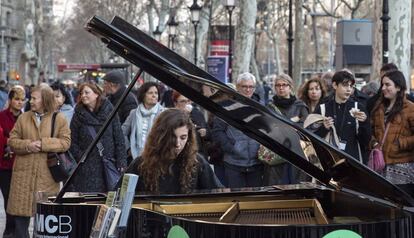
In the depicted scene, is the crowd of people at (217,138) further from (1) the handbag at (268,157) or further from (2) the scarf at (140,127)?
(2) the scarf at (140,127)

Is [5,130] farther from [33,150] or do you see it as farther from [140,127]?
[140,127]

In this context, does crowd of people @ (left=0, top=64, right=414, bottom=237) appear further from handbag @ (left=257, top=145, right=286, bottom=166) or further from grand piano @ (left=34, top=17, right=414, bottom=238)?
grand piano @ (left=34, top=17, right=414, bottom=238)

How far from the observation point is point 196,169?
6.32m

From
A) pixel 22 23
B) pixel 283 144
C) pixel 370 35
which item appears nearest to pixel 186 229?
pixel 283 144

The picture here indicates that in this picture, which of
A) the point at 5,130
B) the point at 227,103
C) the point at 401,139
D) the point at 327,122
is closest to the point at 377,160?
the point at 401,139

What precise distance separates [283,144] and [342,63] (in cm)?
2084

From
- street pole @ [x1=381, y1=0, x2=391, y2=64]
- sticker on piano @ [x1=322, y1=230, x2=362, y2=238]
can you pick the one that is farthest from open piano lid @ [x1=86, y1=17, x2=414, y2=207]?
street pole @ [x1=381, y1=0, x2=391, y2=64]

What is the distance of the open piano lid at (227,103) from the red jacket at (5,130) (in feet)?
15.5

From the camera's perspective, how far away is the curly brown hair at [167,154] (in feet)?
20.2

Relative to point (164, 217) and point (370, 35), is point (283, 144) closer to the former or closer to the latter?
point (164, 217)

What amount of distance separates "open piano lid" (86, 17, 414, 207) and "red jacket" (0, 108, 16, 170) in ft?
15.5

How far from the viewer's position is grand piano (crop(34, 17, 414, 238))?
4.65m

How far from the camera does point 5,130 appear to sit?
32.1ft

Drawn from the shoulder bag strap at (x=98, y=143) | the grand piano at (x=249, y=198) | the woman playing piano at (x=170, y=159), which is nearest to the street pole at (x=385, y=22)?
the shoulder bag strap at (x=98, y=143)
